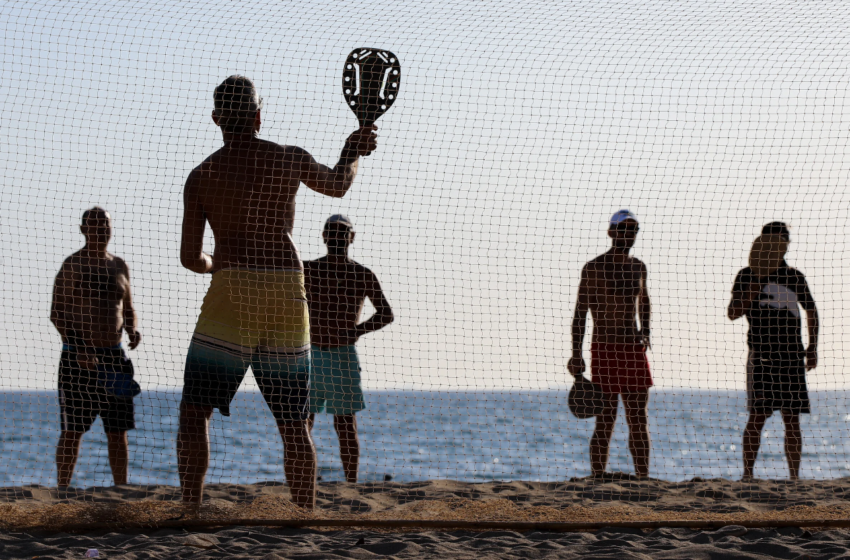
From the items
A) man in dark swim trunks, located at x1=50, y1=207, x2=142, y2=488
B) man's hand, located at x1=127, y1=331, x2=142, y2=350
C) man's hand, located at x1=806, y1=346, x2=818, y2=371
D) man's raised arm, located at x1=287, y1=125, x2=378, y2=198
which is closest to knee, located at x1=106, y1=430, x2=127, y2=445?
man in dark swim trunks, located at x1=50, y1=207, x2=142, y2=488

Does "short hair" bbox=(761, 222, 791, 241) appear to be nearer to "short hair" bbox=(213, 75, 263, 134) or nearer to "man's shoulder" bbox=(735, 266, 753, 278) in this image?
"man's shoulder" bbox=(735, 266, 753, 278)

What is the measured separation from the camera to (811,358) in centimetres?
507

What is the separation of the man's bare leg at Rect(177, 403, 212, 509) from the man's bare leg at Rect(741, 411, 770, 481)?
308 cm

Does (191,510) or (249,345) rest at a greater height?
(249,345)

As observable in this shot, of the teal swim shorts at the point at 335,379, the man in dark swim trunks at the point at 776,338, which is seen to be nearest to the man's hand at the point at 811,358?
the man in dark swim trunks at the point at 776,338

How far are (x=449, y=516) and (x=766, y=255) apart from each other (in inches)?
104

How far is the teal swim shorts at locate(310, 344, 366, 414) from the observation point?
494 centimetres

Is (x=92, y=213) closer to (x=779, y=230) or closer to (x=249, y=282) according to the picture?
(x=249, y=282)

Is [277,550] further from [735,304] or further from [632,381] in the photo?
[735,304]

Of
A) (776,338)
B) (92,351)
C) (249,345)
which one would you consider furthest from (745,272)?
(92,351)

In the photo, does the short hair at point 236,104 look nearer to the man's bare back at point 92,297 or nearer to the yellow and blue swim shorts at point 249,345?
the yellow and blue swim shorts at point 249,345

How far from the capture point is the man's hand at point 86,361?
14.9ft

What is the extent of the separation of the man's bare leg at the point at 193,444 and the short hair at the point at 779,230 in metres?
3.39

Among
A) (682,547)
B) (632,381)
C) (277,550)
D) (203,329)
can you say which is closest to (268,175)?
(203,329)
